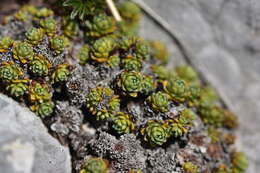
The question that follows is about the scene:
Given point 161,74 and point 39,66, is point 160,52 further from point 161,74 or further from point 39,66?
→ point 39,66

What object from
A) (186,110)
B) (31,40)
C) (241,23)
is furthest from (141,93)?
(241,23)

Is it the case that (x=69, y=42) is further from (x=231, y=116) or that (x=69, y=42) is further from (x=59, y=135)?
(x=231, y=116)

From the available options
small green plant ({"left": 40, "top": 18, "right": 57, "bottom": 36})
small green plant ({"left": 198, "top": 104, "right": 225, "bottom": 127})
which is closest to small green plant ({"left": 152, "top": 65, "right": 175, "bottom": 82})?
small green plant ({"left": 198, "top": 104, "right": 225, "bottom": 127})

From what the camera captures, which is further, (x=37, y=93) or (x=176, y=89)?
(x=176, y=89)

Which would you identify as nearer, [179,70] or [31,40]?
[31,40]

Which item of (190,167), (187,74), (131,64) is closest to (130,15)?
(131,64)

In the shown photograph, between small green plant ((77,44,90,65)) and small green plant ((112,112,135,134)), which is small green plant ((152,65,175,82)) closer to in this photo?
small green plant ((112,112,135,134))

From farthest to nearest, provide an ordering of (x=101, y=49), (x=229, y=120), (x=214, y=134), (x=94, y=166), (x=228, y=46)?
(x=228, y=46) < (x=229, y=120) < (x=214, y=134) < (x=101, y=49) < (x=94, y=166)
